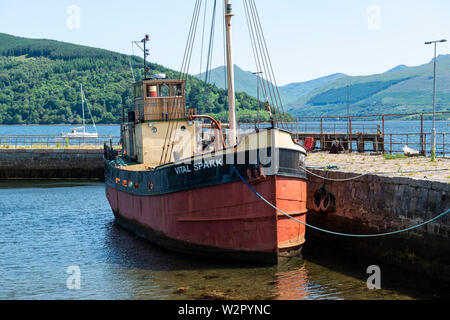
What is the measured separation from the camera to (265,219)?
51.4 ft

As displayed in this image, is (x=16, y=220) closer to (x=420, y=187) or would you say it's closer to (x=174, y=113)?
(x=174, y=113)

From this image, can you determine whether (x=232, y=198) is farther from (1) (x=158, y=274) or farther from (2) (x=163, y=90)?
(2) (x=163, y=90)

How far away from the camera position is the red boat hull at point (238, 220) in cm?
1568

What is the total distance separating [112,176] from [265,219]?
36.8ft

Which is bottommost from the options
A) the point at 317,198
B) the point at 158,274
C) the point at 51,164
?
the point at 158,274

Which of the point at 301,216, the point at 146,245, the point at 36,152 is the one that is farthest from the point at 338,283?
the point at 36,152

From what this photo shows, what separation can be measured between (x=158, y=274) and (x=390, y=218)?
23.9 ft

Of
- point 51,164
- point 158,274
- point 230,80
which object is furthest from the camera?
point 51,164

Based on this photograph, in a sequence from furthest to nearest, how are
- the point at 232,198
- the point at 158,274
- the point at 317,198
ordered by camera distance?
the point at 317,198, the point at 158,274, the point at 232,198

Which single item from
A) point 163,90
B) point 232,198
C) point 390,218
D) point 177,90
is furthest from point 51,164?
point 390,218

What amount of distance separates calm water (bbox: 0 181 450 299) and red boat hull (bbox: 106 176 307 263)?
1.49 feet

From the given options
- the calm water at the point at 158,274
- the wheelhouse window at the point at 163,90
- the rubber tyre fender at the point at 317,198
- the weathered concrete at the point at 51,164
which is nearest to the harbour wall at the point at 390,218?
the rubber tyre fender at the point at 317,198

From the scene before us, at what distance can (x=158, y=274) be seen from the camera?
52.6ft

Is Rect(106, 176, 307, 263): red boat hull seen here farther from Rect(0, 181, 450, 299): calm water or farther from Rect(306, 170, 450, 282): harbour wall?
Rect(306, 170, 450, 282): harbour wall
